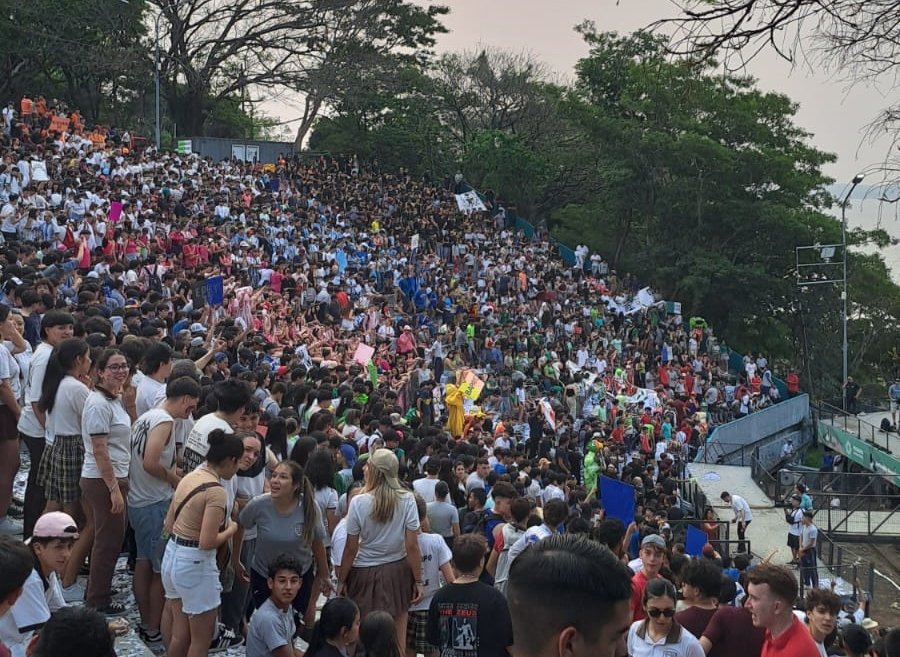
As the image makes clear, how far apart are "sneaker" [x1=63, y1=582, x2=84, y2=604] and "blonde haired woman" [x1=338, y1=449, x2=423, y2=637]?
1686 millimetres

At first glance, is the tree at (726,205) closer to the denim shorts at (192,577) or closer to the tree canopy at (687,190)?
the tree canopy at (687,190)

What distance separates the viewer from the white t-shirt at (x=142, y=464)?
5.78 m

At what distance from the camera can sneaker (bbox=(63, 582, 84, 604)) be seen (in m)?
6.43

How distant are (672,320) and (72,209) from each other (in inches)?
770

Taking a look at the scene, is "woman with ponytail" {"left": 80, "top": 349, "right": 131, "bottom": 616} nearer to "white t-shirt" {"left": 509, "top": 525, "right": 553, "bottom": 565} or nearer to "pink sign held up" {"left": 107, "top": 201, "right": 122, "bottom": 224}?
"white t-shirt" {"left": 509, "top": 525, "right": 553, "bottom": 565}

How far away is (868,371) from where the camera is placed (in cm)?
4294

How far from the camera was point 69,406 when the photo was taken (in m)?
6.22

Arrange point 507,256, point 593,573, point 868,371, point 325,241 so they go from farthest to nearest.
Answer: point 868,371 < point 507,256 < point 325,241 < point 593,573

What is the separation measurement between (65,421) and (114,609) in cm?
116

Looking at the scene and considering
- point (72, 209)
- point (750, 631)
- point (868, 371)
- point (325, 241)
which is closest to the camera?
point (750, 631)

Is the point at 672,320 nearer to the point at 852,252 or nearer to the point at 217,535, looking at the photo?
the point at 852,252

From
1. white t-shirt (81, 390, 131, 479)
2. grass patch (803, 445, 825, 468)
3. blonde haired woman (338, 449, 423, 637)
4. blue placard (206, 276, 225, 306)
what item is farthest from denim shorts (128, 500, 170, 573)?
grass patch (803, 445, 825, 468)

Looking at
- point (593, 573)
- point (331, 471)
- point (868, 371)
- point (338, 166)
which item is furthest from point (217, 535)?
point (868, 371)

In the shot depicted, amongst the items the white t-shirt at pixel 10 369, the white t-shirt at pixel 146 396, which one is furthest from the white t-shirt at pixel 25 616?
the white t-shirt at pixel 10 369
